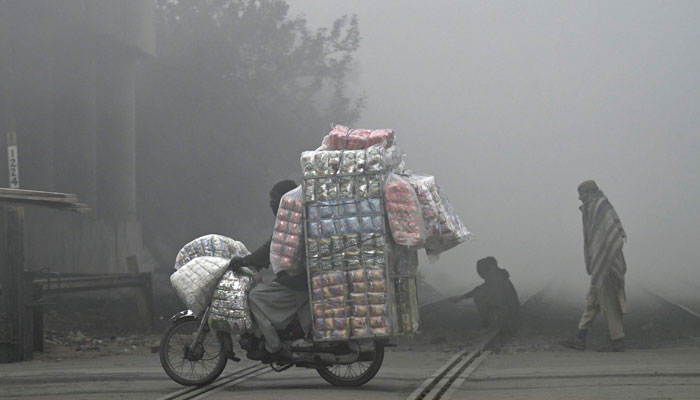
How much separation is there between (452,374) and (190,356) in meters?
2.53

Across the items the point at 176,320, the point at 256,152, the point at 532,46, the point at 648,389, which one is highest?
the point at 532,46

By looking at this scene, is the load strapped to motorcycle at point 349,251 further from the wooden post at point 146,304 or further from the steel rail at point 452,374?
the wooden post at point 146,304

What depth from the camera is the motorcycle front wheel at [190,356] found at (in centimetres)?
966

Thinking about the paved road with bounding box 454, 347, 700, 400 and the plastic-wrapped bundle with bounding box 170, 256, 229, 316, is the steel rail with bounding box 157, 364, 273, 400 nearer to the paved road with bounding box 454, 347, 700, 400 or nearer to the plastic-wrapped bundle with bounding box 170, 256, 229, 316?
the plastic-wrapped bundle with bounding box 170, 256, 229, 316

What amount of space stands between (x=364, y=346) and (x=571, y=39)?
69.0 meters

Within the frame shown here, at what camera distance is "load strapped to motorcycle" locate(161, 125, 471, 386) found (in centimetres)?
925

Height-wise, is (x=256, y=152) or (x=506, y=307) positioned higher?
(x=256, y=152)

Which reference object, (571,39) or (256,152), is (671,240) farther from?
(256,152)

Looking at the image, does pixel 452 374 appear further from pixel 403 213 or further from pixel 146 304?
pixel 146 304

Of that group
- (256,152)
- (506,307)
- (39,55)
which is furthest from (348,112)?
(506,307)

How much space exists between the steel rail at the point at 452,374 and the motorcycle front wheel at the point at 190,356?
6.16 ft

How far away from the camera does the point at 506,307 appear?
15.9m

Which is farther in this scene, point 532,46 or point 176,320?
point 532,46

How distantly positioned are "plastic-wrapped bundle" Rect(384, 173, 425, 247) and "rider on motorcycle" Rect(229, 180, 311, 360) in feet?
3.21
